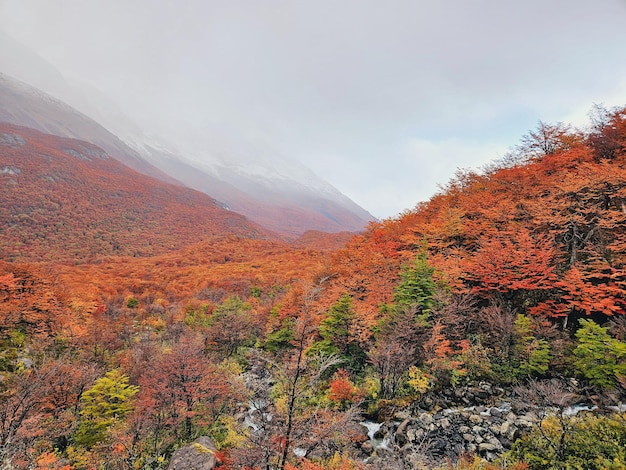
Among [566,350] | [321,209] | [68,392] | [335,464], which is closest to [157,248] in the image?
[68,392]

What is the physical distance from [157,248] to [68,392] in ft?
166

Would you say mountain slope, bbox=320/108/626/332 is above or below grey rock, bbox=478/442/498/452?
above

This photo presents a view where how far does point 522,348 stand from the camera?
491 inches

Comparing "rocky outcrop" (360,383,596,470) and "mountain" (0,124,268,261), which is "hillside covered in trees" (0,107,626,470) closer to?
"rocky outcrop" (360,383,596,470)

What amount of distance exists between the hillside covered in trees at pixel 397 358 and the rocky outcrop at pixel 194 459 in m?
0.09

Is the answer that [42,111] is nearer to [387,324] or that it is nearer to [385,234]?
A: [385,234]

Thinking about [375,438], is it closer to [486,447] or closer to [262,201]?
[486,447]

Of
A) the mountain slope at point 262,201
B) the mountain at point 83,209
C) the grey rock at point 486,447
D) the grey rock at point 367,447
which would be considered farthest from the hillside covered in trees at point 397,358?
the mountain slope at point 262,201

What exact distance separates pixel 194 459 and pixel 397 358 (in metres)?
9.24

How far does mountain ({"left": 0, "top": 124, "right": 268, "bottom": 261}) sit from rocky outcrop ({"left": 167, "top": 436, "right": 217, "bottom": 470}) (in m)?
46.5

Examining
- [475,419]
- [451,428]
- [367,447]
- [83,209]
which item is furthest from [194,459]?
[83,209]

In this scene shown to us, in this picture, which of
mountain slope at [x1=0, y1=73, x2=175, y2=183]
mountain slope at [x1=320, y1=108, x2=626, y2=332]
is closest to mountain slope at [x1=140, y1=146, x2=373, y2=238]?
mountain slope at [x1=0, y1=73, x2=175, y2=183]

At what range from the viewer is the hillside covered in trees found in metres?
8.61

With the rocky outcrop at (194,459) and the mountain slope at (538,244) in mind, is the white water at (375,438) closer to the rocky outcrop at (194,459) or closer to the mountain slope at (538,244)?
the mountain slope at (538,244)
